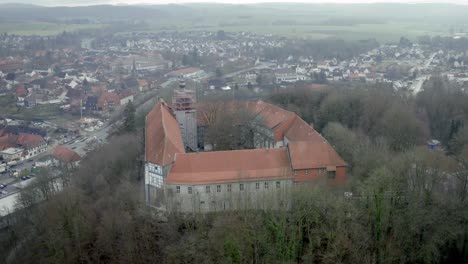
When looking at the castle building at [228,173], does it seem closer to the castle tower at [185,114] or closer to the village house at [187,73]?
the castle tower at [185,114]

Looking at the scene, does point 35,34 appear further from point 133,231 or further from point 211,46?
point 133,231

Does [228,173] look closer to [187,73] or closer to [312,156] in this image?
[312,156]

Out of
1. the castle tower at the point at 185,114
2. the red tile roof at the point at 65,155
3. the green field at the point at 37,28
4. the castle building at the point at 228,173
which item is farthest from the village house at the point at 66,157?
the green field at the point at 37,28

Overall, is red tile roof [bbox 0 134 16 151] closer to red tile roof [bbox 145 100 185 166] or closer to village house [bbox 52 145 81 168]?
village house [bbox 52 145 81 168]

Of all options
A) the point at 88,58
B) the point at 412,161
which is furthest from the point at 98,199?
the point at 88,58

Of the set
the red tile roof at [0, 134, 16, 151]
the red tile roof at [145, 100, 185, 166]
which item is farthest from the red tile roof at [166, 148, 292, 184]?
the red tile roof at [0, 134, 16, 151]

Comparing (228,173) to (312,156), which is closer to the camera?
(228,173)

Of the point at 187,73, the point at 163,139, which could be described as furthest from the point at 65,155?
the point at 187,73
